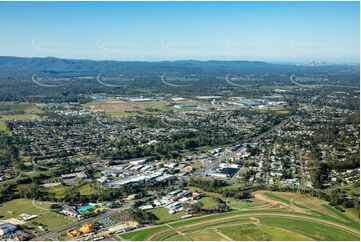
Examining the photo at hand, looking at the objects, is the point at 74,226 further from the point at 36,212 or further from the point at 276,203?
the point at 276,203

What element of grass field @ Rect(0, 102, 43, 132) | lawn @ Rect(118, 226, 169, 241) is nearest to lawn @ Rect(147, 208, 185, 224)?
lawn @ Rect(118, 226, 169, 241)

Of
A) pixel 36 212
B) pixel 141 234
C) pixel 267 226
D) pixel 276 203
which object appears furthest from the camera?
pixel 276 203

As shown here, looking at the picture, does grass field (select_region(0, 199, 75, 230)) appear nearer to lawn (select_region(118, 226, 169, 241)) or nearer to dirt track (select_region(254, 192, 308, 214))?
lawn (select_region(118, 226, 169, 241))

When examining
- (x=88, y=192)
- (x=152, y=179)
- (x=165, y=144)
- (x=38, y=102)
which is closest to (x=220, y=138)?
(x=165, y=144)

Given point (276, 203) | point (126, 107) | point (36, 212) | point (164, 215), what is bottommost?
point (36, 212)

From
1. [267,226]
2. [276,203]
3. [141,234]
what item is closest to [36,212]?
[141,234]

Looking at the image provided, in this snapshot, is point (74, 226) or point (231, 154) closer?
point (74, 226)
